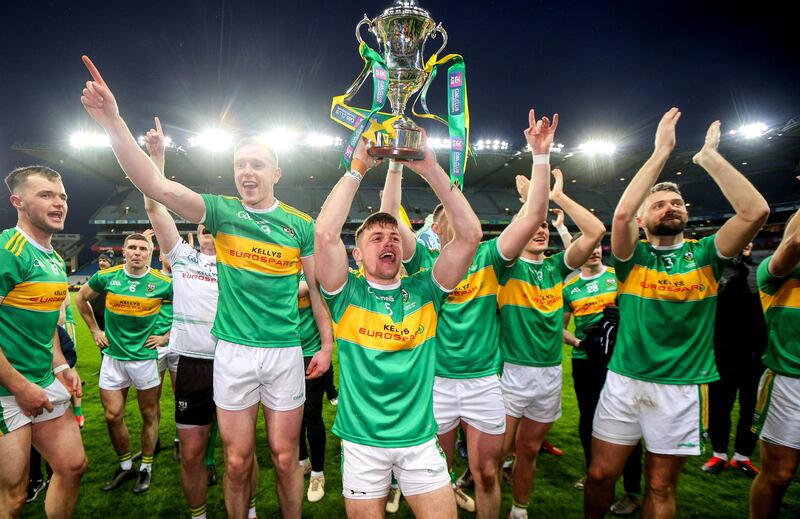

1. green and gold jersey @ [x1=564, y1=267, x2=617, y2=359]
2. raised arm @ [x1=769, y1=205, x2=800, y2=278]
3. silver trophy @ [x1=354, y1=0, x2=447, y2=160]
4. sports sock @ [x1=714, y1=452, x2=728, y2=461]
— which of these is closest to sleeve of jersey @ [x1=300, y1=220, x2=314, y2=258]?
silver trophy @ [x1=354, y1=0, x2=447, y2=160]

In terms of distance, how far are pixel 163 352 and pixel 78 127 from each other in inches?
1318

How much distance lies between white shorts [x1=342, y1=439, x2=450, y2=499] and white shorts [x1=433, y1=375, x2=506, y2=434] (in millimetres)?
822

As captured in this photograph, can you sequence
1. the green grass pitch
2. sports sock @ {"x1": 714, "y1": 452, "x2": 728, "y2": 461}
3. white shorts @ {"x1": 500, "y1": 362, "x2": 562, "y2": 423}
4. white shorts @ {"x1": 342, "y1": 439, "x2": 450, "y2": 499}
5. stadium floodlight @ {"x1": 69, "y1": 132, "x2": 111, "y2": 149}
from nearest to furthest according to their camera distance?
1. white shorts @ {"x1": 342, "y1": 439, "x2": 450, "y2": 499}
2. white shorts @ {"x1": 500, "y1": 362, "x2": 562, "y2": 423}
3. the green grass pitch
4. sports sock @ {"x1": 714, "y1": 452, "x2": 728, "y2": 461}
5. stadium floodlight @ {"x1": 69, "y1": 132, "x2": 111, "y2": 149}

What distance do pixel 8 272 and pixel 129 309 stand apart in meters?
1.92

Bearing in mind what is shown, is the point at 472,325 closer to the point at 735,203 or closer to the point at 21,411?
the point at 735,203

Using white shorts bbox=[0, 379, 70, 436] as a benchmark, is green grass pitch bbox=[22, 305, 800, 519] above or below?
below

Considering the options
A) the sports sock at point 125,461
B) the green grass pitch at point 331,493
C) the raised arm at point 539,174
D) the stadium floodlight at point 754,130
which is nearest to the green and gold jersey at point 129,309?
the sports sock at point 125,461

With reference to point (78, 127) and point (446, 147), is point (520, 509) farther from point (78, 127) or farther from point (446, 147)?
point (78, 127)

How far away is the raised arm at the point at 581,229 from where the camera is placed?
10.3ft

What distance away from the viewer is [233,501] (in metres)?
2.60

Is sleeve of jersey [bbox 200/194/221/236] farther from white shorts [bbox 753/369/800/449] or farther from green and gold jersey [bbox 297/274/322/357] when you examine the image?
white shorts [bbox 753/369/800/449]

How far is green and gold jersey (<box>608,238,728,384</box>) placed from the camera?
8.96 feet

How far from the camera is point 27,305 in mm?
2682

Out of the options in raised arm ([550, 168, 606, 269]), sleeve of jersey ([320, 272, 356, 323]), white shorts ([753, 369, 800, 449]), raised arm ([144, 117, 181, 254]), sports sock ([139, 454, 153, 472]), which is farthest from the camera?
sports sock ([139, 454, 153, 472])
